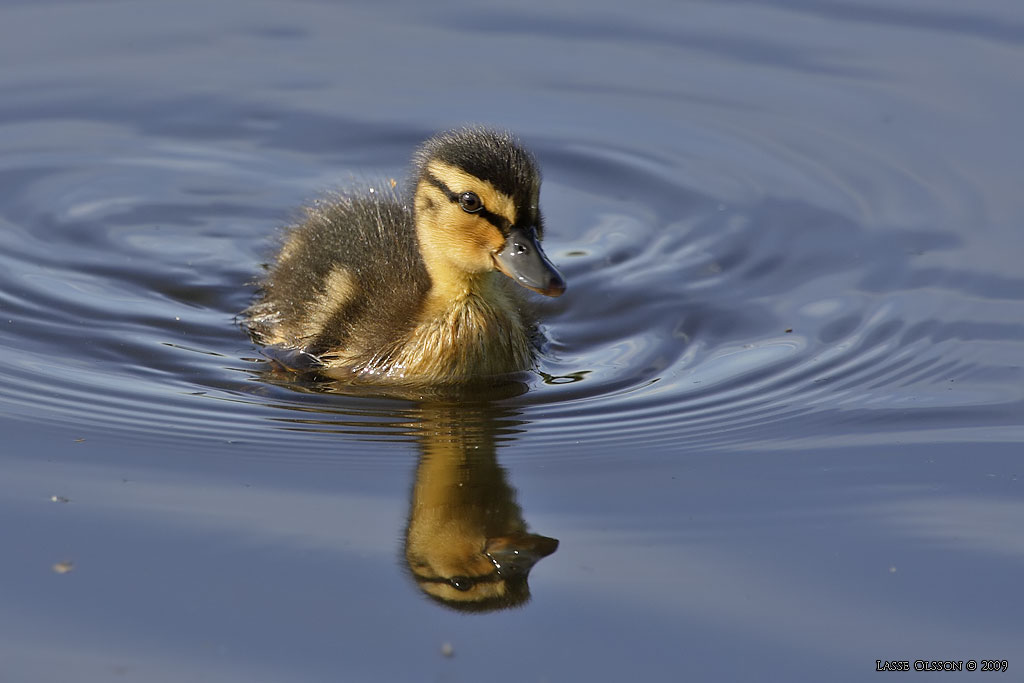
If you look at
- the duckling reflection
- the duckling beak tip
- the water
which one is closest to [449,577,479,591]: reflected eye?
the duckling reflection

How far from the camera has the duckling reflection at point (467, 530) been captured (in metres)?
3.93

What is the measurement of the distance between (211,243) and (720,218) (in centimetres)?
237

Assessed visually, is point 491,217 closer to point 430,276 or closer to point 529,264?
point 529,264

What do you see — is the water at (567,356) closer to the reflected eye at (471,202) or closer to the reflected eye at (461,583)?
the reflected eye at (461,583)

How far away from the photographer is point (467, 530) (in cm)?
428

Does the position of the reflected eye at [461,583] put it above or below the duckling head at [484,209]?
below

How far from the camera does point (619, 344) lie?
6.09 m

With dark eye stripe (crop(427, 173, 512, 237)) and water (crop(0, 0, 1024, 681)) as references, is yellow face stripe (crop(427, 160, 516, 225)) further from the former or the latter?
water (crop(0, 0, 1024, 681))

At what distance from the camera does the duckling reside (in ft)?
17.8

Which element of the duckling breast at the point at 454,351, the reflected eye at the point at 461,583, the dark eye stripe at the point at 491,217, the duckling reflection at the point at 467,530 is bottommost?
the reflected eye at the point at 461,583

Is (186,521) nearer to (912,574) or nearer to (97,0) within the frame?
(912,574)

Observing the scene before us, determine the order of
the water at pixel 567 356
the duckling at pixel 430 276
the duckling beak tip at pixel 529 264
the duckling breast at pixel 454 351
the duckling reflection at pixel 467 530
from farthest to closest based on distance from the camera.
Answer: the duckling breast at pixel 454 351 → the duckling at pixel 430 276 → the duckling beak tip at pixel 529 264 → the duckling reflection at pixel 467 530 → the water at pixel 567 356

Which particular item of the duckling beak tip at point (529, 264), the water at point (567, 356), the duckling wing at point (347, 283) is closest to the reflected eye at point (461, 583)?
the water at point (567, 356)

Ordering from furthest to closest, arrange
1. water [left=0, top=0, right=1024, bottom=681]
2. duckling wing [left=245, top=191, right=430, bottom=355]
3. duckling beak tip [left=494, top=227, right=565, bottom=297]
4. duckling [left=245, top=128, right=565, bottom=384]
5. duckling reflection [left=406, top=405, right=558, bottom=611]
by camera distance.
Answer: duckling wing [left=245, top=191, right=430, bottom=355] < duckling [left=245, top=128, right=565, bottom=384] < duckling beak tip [left=494, top=227, right=565, bottom=297] < duckling reflection [left=406, top=405, right=558, bottom=611] < water [left=0, top=0, right=1024, bottom=681]
